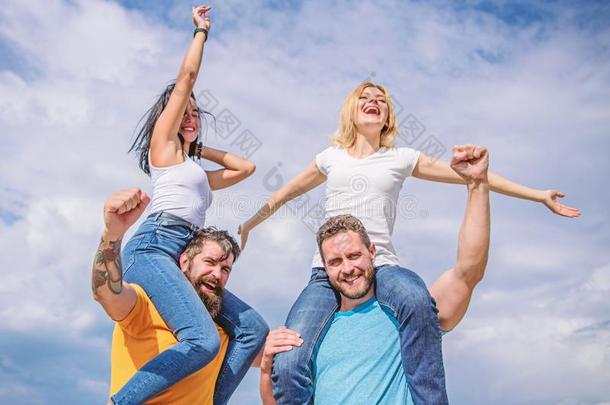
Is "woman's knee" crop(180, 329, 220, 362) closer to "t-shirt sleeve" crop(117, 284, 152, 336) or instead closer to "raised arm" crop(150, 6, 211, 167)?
"t-shirt sleeve" crop(117, 284, 152, 336)

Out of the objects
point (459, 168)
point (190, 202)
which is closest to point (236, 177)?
point (190, 202)

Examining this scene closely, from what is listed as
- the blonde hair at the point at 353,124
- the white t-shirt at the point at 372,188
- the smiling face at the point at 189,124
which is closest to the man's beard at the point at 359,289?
the white t-shirt at the point at 372,188

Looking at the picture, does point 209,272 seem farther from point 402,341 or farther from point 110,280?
point 402,341

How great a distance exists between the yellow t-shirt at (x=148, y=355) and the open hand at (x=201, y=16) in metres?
2.80

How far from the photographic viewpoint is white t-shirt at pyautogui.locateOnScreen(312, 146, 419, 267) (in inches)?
239

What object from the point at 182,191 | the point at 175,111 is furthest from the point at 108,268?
the point at 175,111

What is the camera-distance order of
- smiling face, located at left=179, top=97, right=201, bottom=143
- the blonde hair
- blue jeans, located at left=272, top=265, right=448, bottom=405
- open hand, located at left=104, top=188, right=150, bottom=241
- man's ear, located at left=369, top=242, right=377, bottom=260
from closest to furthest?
open hand, located at left=104, top=188, right=150, bottom=241 < blue jeans, located at left=272, top=265, right=448, bottom=405 < man's ear, located at left=369, top=242, right=377, bottom=260 < smiling face, located at left=179, top=97, right=201, bottom=143 < the blonde hair

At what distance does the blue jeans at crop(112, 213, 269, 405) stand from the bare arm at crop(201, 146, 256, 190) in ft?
3.47

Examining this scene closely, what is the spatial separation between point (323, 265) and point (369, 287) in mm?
555

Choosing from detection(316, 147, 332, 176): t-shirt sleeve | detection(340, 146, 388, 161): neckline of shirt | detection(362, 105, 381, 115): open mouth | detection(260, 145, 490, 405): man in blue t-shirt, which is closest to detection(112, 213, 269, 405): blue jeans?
detection(260, 145, 490, 405): man in blue t-shirt

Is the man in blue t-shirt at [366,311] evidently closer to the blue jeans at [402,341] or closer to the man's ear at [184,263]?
the blue jeans at [402,341]

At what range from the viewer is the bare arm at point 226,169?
7070mm

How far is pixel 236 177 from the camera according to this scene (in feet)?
23.3

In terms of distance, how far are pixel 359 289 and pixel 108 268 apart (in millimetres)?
2208
